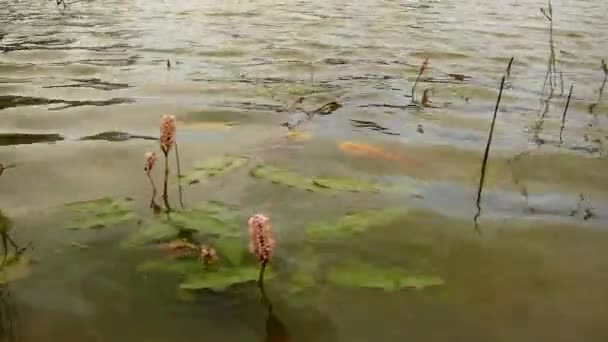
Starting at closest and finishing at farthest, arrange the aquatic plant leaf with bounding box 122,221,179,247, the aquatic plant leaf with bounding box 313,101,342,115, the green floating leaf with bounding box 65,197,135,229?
the aquatic plant leaf with bounding box 122,221,179,247
the green floating leaf with bounding box 65,197,135,229
the aquatic plant leaf with bounding box 313,101,342,115

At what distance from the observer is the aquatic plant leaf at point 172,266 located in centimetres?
165

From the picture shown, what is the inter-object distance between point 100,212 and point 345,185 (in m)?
0.86

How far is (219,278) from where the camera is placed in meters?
1.58

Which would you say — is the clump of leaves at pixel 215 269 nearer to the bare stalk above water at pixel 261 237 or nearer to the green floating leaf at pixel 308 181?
the bare stalk above water at pixel 261 237

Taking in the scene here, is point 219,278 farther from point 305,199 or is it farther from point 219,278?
point 305,199

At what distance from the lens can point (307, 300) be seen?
1565 mm

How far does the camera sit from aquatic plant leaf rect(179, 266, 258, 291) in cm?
156

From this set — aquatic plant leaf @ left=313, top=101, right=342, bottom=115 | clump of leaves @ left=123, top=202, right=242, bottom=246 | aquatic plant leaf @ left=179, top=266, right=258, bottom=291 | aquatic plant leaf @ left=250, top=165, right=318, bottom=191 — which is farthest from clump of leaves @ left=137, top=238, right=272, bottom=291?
aquatic plant leaf @ left=313, top=101, right=342, bottom=115

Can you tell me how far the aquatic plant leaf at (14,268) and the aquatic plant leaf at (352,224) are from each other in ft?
2.58

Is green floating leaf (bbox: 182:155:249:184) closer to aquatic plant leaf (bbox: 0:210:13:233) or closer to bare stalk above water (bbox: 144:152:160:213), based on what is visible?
bare stalk above water (bbox: 144:152:160:213)

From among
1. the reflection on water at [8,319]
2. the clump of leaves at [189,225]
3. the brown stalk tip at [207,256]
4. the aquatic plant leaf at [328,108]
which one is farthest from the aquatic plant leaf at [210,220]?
the aquatic plant leaf at [328,108]

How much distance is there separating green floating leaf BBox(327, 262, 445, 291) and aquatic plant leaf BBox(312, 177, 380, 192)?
567mm

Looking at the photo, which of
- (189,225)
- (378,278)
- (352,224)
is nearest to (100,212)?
(189,225)

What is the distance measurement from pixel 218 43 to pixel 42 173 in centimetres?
349
